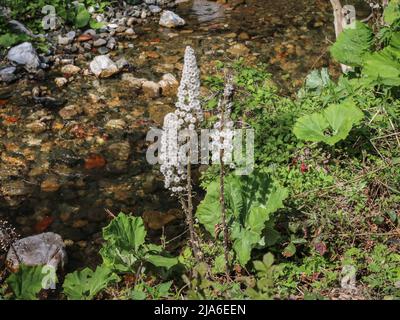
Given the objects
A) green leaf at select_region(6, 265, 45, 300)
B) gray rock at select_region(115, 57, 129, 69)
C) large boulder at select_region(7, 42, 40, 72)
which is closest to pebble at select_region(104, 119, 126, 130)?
gray rock at select_region(115, 57, 129, 69)

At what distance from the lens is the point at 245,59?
842 centimetres

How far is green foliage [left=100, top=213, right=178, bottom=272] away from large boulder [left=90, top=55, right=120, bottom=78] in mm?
4081

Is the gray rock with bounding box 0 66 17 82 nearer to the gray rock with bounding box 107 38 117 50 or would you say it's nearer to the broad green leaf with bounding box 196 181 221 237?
the gray rock with bounding box 107 38 117 50

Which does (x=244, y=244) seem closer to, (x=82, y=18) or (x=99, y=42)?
(x=99, y=42)

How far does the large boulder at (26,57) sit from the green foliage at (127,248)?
181 inches

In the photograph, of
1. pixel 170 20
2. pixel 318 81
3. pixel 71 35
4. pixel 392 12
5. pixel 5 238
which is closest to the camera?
pixel 5 238

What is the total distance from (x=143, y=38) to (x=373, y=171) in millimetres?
5397

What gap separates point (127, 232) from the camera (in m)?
4.43

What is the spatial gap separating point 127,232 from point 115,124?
2891 mm

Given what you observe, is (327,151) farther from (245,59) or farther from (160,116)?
(245,59)

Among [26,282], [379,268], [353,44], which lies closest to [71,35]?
[353,44]

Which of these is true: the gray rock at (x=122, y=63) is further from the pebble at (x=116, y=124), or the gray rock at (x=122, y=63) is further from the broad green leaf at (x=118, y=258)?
the broad green leaf at (x=118, y=258)

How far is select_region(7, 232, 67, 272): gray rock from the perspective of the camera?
4.89 metres
